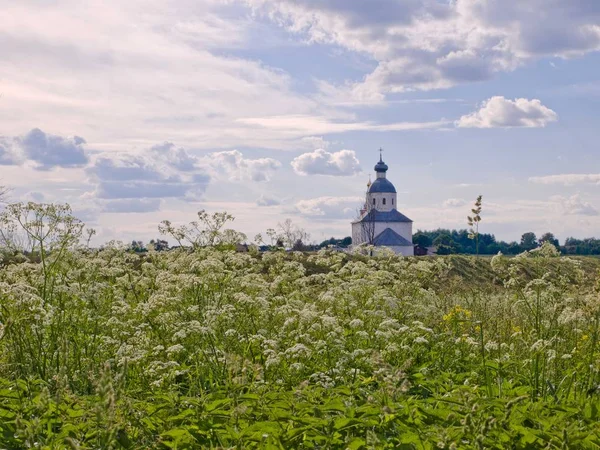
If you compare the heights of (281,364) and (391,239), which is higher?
(391,239)

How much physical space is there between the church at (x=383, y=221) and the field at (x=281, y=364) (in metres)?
81.4

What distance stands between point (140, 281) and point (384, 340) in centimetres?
419

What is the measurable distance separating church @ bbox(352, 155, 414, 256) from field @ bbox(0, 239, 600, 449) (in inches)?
3203

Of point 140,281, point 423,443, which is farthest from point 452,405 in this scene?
point 140,281

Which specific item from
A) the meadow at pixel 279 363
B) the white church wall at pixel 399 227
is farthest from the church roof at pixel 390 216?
the meadow at pixel 279 363

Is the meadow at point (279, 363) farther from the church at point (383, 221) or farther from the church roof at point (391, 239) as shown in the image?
the church roof at point (391, 239)

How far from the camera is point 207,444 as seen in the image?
473cm

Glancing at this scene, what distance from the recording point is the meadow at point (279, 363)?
4547mm

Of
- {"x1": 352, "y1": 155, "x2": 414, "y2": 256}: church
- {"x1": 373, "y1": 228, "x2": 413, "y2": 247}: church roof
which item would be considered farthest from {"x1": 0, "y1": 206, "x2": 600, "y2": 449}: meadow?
{"x1": 373, "y1": 228, "x2": 413, "y2": 247}: church roof

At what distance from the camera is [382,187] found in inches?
4781

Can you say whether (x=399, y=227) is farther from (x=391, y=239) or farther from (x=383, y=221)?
(x=391, y=239)

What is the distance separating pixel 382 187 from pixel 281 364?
378ft

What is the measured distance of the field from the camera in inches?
179

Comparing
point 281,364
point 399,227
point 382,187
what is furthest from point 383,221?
point 281,364
